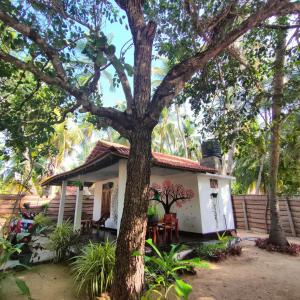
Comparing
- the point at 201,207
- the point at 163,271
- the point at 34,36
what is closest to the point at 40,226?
the point at 163,271

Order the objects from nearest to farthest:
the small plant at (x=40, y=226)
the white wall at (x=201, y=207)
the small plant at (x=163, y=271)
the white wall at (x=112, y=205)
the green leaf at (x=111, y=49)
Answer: the green leaf at (x=111, y=49), the small plant at (x=163, y=271), the small plant at (x=40, y=226), the white wall at (x=201, y=207), the white wall at (x=112, y=205)

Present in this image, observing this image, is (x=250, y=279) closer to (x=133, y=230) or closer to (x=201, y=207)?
(x=201, y=207)

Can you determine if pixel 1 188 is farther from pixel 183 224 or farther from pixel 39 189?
pixel 183 224

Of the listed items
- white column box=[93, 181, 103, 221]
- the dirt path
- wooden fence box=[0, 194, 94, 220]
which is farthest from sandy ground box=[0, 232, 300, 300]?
wooden fence box=[0, 194, 94, 220]

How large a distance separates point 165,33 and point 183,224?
748 cm

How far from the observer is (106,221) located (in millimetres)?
11695

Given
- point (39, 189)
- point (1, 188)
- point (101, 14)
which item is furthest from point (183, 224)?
point (1, 188)

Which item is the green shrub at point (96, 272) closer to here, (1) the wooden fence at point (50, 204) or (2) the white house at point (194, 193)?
(2) the white house at point (194, 193)

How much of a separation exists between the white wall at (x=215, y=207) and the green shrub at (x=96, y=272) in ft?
→ 17.1

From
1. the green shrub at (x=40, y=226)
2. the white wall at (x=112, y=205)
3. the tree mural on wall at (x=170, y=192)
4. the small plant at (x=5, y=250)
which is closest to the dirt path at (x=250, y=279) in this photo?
the tree mural on wall at (x=170, y=192)

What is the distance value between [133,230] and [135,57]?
3058 millimetres

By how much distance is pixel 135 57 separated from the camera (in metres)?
4.43

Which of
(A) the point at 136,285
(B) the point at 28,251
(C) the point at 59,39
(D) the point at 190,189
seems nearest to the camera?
(A) the point at 136,285

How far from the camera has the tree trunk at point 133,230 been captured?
10.9 feet
